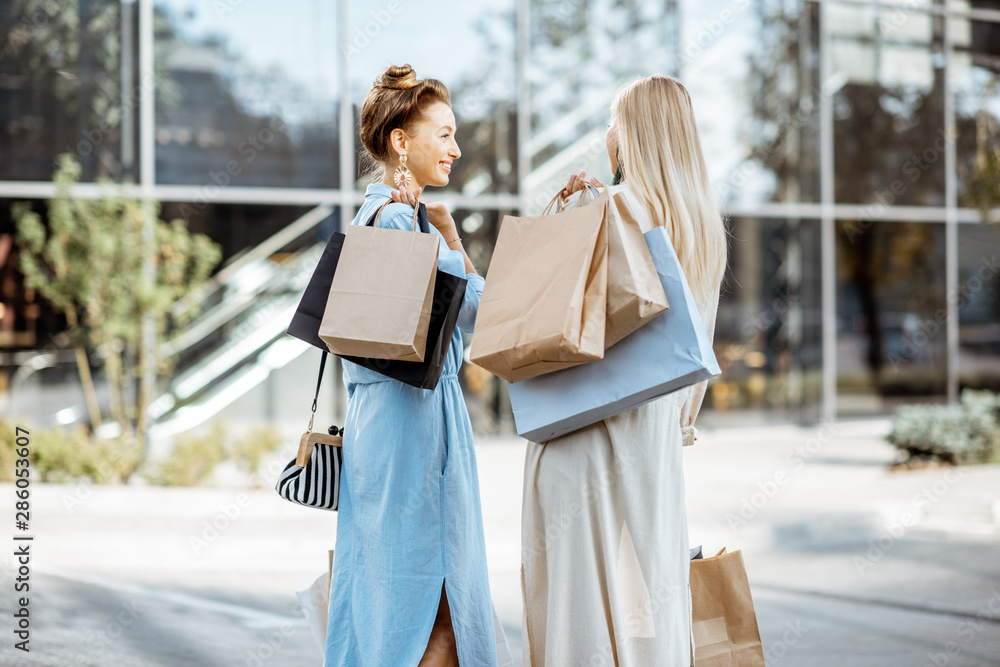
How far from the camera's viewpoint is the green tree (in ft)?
30.6

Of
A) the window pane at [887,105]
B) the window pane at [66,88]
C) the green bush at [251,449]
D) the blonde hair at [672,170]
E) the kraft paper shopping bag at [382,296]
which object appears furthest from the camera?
the window pane at [887,105]

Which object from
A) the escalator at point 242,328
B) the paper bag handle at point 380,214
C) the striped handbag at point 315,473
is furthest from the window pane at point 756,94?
the striped handbag at point 315,473

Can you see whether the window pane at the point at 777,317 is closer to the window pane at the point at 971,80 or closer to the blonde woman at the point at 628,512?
the window pane at the point at 971,80

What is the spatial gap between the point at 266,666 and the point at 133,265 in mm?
6050

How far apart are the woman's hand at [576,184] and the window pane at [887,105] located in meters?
11.9

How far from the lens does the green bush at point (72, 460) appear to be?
27.8 feet

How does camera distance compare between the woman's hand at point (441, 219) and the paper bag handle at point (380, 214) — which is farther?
the woman's hand at point (441, 219)

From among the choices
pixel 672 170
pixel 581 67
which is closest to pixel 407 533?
pixel 672 170

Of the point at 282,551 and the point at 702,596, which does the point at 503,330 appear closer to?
the point at 702,596

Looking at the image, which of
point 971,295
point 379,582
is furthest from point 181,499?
point 971,295

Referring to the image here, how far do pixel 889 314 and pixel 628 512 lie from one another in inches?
500

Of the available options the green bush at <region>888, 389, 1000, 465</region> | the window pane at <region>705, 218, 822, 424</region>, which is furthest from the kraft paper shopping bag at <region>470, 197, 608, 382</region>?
the window pane at <region>705, 218, 822, 424</region>

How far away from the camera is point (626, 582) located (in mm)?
2570

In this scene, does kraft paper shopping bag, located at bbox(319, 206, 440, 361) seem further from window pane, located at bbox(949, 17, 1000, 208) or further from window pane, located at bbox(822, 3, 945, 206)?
window pane, located at bbox(949, 17, 1000, 208)
